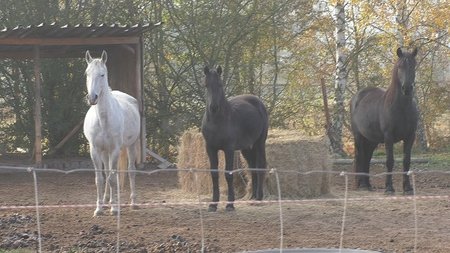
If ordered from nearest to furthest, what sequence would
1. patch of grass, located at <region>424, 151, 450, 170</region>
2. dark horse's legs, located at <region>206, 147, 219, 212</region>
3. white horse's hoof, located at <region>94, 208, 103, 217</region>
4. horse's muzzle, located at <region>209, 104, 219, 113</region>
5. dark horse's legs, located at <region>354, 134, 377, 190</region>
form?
white horse's hoof, located at <region>94, 208, 103, 217</region> → horse's muzzle, located at <region>209, 104, 219, 113</region> → dark horse's legs, located at <region>206, 147, 219, 212</region> → dark horse's legs, located at <region>354, 134, 377, 190</region> → patch of grass, located at <region>424, 151, 450, 170</region>

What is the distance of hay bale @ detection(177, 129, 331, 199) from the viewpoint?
10383 mm

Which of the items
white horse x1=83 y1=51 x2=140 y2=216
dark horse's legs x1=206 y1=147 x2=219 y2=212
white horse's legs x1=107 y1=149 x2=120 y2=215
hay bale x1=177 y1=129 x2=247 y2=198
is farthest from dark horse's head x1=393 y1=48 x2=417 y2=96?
white horse's legs x1=107 y1=149 x2=120 y2=215

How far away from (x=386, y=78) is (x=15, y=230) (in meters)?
15.9

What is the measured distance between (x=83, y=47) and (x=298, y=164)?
5959 mm

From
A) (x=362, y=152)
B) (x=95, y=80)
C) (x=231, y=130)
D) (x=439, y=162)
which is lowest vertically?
(x=439, y=162)

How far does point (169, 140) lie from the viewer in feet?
54.5

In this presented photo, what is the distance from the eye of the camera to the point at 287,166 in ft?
34.7

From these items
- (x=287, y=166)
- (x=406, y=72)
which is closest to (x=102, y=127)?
(x=287, y=166)

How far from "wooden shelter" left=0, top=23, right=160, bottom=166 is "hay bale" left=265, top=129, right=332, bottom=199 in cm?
356

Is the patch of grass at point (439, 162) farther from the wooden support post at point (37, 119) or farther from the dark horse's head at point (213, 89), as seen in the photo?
the wooden support post at point (37, 119)

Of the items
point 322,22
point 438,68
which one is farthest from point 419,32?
point 322,22

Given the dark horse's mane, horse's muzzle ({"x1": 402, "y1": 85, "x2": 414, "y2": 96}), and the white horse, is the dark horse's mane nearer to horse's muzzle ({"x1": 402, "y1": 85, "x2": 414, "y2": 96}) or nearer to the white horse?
horse's muzzle ({"x1": 402, "y1": 85, "x2": 414, "y2": 96})

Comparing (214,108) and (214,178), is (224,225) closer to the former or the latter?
(214,178)

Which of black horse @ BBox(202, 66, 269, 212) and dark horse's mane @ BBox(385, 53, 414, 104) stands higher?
dark horse's mane @ BBox(385, 53, 414, 104)
